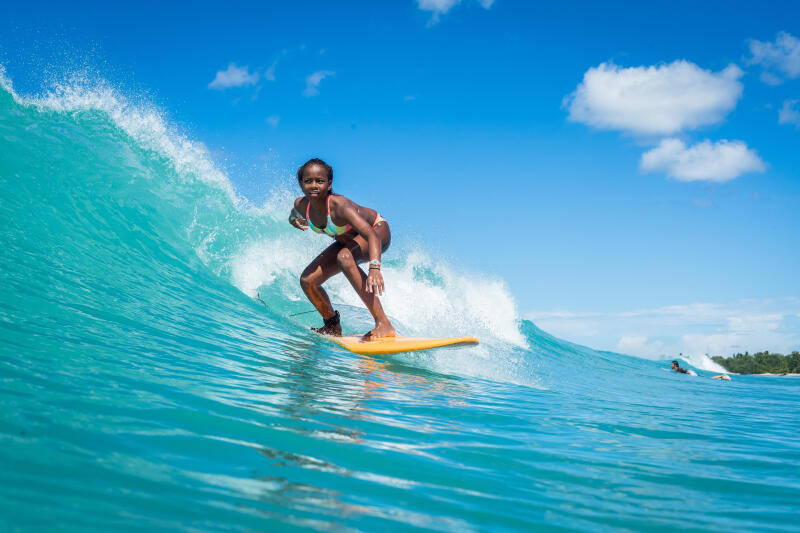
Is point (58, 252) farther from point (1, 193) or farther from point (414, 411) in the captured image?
point (414, 411)

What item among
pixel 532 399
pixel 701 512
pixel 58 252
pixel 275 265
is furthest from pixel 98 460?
pixel 275 265

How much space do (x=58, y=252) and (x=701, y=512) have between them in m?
6.33

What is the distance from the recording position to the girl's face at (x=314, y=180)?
583 centimetres

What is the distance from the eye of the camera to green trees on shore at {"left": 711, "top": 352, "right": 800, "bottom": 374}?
3366 cm

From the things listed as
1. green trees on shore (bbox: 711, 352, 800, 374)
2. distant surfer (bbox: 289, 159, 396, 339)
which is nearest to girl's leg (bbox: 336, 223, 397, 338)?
distant surfer (bbox: 289, 159, 396, 339)

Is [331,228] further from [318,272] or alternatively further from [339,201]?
[318,272]

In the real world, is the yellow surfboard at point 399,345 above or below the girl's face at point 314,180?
below

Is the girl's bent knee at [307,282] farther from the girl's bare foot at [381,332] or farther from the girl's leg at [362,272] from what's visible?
the girl's bare foot at [381,332]

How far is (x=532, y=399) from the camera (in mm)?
5145

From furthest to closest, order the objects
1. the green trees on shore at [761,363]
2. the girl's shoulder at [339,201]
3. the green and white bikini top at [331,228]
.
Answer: the green trees on shore at [761,363]
the green and white bikini top at [331,228]
the girl's shoulder at [339,201]

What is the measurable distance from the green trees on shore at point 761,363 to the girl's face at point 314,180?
3599 cm

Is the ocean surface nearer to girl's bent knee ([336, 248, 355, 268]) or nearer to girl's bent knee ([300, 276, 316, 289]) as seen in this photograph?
girl's bent knee ([300, 276, 316, 289])

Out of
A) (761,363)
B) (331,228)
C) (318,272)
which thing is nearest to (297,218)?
(331,228)

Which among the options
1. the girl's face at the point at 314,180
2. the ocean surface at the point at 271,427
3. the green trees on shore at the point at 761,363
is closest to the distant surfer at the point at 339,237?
the girl's face at the point at 314,180
